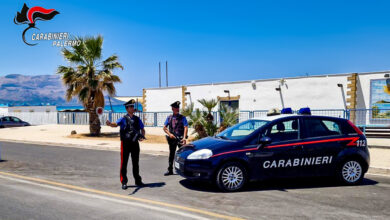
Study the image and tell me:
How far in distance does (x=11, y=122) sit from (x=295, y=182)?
2884 cm

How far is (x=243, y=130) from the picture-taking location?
6.79 meters

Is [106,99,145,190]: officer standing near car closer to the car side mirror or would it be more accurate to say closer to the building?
the car side mirror

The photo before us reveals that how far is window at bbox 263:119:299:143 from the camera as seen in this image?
21.5ft

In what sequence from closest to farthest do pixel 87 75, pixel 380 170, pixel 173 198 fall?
pixel 173 198
pixel 380 170
pixel 87 75

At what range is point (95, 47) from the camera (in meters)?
19.9

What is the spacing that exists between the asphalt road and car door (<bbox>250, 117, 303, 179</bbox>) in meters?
0.38

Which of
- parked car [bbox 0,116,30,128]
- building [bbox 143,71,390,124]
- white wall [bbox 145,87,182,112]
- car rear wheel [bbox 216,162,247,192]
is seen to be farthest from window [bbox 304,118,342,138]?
parked car [bbox 0,116,30,128]

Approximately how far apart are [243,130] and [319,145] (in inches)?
63.5

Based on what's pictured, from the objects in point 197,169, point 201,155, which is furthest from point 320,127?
point 197,169

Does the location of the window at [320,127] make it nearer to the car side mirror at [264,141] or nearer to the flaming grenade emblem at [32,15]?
the car side mirror at [264,141]

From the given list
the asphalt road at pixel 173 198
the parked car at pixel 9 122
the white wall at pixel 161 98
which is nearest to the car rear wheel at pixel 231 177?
the asphalt road at pixel 173 198

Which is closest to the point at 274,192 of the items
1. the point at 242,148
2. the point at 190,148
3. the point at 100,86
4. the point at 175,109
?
the point at 242,148

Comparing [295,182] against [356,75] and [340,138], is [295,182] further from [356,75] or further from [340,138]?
[356,75]

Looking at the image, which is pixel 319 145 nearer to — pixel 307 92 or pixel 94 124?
pixel 307 92
